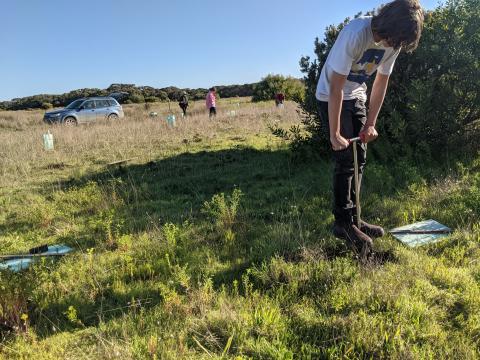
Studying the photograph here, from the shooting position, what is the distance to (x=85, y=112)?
19812 mm

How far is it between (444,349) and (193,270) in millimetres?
1816

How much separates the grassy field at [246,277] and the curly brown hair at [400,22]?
161 cm

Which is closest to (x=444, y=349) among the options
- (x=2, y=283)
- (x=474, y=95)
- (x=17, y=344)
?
(x=17, y=344)

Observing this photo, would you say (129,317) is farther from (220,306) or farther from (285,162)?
(285,162)

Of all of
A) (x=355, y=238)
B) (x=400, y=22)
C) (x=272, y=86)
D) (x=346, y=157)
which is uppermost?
(x=272, y=86)

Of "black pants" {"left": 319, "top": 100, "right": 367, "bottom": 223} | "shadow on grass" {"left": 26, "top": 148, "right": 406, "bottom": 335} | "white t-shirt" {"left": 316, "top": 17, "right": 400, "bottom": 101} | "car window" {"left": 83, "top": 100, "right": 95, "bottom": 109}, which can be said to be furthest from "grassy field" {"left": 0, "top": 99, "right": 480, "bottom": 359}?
"car window" {"left": 83, "top": 100, "right": 95, "bottom": 109}

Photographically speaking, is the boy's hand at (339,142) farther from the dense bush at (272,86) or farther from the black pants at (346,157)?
the dense bush at (272,86)

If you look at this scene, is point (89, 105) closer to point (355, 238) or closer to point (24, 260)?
point (24, 260)

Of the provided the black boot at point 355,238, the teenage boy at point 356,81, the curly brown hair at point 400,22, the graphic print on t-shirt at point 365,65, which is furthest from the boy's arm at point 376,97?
the black boot at point 355,238

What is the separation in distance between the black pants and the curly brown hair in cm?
65

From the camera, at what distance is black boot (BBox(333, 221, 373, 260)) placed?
3.12 m

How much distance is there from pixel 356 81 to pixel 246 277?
1768 millimetres

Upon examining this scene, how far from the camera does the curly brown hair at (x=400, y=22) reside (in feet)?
8.37

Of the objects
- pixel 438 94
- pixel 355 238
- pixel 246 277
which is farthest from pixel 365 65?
pixel 438 94
